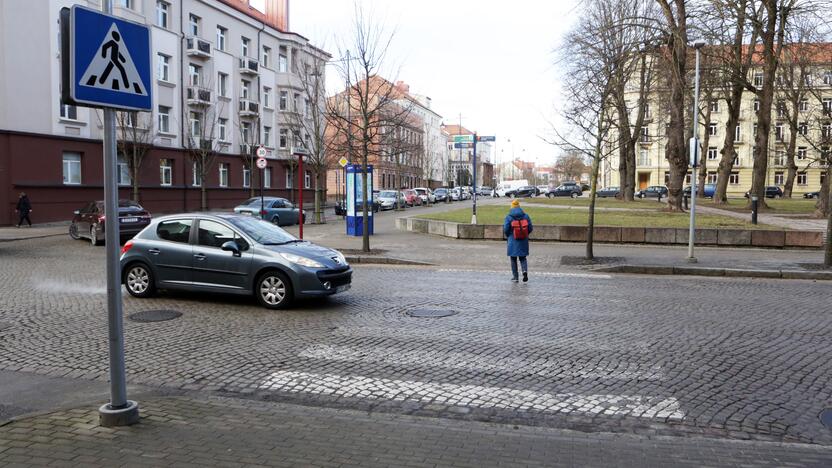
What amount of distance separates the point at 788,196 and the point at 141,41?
73718 mm

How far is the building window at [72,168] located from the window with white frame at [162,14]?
10.3 metres

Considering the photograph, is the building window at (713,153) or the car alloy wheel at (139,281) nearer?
the car alloy wheel at (139,281)

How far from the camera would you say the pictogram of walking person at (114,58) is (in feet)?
14.7

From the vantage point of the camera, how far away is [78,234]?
2311 cm

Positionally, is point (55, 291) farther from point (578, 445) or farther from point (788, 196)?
point (788, 196)

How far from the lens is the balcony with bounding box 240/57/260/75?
152ft

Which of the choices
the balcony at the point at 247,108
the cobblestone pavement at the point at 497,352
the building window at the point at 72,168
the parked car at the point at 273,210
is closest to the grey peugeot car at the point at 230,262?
Result: the cobblestone pavement at the point at 497,352

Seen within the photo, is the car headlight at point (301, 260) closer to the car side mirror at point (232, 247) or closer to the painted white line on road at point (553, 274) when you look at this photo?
the car side mirror at point (232, 247)

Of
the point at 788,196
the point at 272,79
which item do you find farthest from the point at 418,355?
the point at 788,196

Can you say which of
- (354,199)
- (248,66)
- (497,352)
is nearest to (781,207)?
(354,199)

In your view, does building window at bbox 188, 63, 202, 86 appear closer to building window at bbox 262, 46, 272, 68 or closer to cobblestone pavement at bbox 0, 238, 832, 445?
building window at bbox 262, 46, 272, 68

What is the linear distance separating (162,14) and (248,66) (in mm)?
9163

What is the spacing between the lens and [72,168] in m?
31.9

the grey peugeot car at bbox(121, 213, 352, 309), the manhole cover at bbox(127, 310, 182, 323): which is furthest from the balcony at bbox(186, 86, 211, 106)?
the manhole cover at bbox(127, 310, 182, 323)
